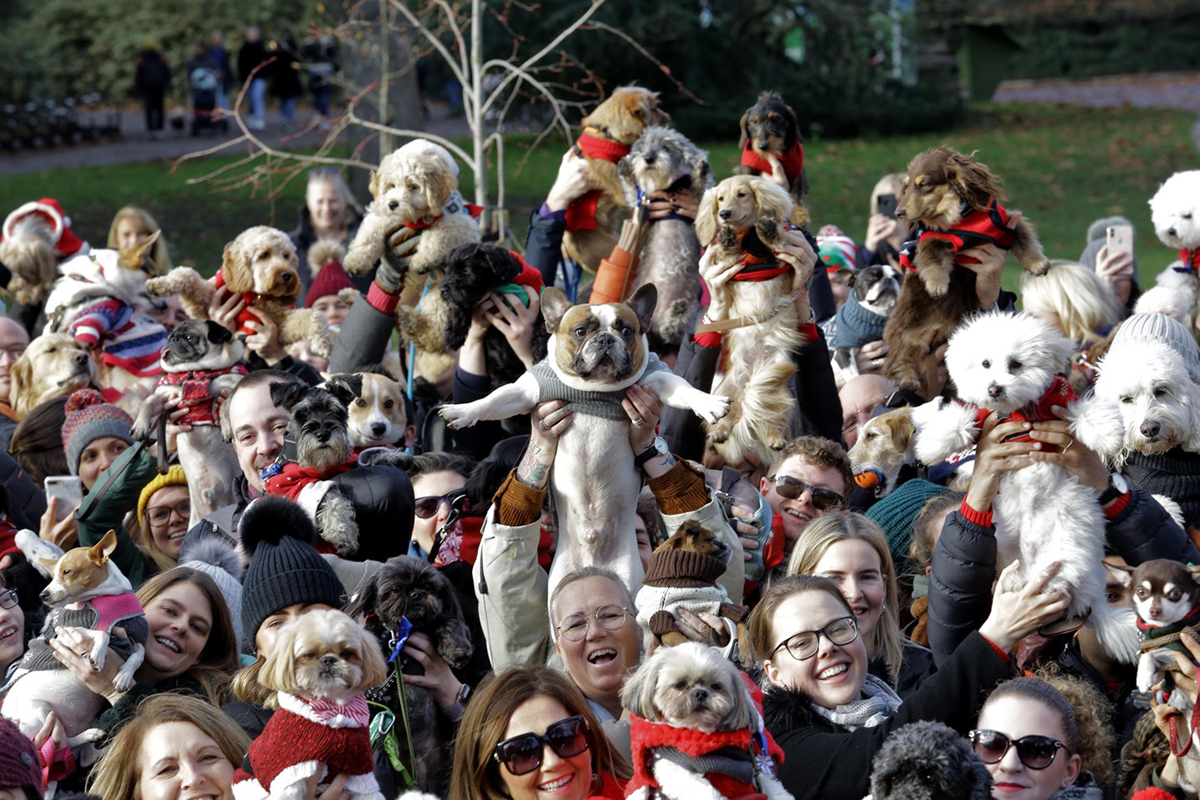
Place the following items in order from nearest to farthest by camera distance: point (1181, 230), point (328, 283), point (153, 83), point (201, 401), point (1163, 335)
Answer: point (1163, 335) < point (201, 401) < point (1181, 230) < point (328, 283) < point (153, 83)

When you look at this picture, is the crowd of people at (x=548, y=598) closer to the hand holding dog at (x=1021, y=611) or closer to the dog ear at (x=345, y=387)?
the hand holding dog at (x=1021, y=611)

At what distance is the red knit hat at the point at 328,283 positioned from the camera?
30.3 ft

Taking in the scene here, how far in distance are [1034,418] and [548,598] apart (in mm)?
1765

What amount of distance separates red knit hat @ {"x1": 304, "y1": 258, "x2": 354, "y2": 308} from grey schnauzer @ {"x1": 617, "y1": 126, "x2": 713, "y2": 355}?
1964mm

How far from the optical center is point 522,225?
17.2 m

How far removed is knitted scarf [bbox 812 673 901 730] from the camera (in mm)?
5031

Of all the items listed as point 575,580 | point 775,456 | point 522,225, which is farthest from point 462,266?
point 522,225

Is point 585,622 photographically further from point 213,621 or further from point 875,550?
point 213,621

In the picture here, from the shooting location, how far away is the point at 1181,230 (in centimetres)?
864

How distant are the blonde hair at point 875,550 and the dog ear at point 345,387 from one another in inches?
80.9

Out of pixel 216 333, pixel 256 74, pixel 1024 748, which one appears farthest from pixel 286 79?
pixel 1024 748

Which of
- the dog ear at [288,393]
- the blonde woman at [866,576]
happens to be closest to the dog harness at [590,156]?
the dog ear at [288,393]

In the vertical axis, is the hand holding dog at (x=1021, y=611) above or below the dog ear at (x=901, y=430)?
above

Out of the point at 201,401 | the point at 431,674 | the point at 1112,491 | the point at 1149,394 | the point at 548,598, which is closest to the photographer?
the point at 431,674
